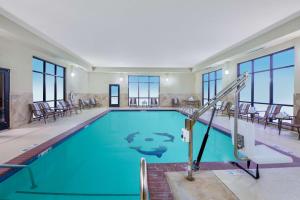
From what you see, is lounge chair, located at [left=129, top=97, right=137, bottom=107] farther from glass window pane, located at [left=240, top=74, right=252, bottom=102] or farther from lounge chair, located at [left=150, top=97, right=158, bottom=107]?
glass window pane, located at [left=240, top=74, right=252, bottom=102]

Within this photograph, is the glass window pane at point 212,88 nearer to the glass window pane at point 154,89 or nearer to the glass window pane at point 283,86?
the glass window pane at point 154,89

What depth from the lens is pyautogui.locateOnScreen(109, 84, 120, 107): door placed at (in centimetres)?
1415

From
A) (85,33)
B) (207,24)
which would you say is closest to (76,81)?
(85,33)

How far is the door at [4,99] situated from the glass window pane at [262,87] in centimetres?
840

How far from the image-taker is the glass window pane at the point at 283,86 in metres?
6.09

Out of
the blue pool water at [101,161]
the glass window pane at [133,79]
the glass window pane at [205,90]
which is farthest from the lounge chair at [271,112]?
the glass window pane at [133,79]

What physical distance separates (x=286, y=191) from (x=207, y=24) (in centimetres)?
415

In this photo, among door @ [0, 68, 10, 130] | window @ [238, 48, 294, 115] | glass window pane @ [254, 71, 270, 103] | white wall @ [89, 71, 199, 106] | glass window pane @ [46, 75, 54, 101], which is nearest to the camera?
door @ [0, 68, 10, 130]

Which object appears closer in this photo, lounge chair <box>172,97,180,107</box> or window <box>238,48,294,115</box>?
window <box>238,48,294,115</box>

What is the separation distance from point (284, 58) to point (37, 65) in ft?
28.6

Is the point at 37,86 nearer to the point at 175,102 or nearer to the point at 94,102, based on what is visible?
the point at 94,102

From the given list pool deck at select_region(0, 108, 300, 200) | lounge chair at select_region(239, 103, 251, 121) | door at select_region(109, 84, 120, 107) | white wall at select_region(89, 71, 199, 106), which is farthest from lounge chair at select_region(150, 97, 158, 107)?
pool deck at select_region(0, 108, 300, 200)

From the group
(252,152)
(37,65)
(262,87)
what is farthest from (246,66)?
(37,65)

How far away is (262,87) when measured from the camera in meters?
7.46
